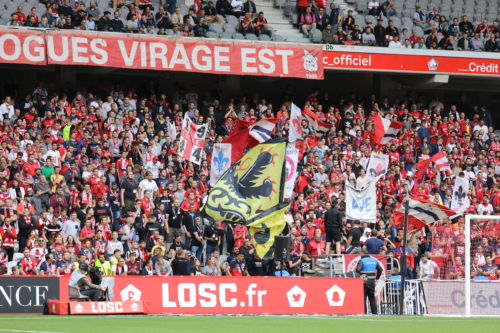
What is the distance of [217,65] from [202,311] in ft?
38.5

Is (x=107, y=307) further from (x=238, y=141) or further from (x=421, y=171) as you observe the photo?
(x=421, y=171)

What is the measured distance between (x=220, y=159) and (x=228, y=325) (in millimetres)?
10131

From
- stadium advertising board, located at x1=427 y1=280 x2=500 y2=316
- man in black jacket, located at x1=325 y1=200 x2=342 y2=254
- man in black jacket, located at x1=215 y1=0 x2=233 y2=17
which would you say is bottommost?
stadium advertising board, located at x1=427 y1=280 x2=500 y2=316

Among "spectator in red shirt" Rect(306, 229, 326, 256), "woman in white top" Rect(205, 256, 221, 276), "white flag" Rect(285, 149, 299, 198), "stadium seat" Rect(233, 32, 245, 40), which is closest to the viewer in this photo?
"woman in white top" Rect(205, 256, 221, 276)

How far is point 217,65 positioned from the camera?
28.5 metres

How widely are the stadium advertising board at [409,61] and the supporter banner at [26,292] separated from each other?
1461 centimetres

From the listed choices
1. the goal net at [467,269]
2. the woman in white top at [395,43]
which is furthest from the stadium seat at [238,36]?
the goal net at [467,269]

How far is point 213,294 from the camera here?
1866 centimetres

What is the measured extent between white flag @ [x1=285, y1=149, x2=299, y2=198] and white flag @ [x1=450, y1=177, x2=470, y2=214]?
4800 millimetres

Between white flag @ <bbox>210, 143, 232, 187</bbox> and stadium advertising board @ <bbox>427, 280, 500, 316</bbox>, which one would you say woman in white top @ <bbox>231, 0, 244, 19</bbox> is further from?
stadium advertising board @ <bbox>427, 280, 500, 316</bbox>

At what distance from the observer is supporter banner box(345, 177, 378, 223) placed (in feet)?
77.1

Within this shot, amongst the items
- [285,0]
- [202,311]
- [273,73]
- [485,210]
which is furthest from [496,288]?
[285,0]

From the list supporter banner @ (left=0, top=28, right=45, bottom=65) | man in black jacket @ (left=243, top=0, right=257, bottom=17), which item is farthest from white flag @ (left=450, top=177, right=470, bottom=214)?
supporter banner @ (left=0, top=28, right=45, bottom=65)

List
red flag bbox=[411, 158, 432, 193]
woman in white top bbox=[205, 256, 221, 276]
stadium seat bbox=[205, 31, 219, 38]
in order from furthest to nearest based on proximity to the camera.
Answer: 1. stadium seat bbox=[205, 31, 219, 38]
2. red flag bbox=[411, 158, 432, 193]
3. woman in white top bbox=[205, 256, 221, 276]
